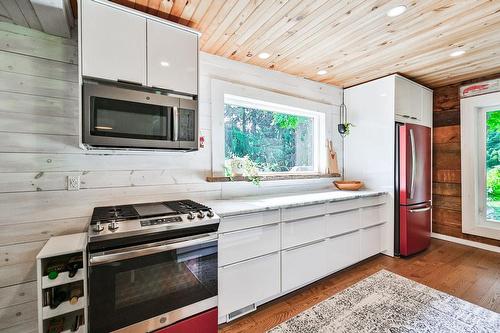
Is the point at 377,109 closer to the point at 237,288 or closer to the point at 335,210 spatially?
the point at 335,210

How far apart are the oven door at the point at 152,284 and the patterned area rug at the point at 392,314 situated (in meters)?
0.76

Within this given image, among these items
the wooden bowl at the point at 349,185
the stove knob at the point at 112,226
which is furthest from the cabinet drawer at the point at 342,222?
the stove knob at the point at 112,226

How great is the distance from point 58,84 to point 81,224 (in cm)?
108

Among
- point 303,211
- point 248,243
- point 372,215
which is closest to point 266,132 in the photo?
point 303,211

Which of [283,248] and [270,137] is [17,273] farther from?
[270,137]

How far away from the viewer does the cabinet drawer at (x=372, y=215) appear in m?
2.97

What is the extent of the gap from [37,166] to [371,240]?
11.7 ft

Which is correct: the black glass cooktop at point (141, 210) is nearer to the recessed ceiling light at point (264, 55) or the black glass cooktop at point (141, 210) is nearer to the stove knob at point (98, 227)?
the stove knob at point (98, 227)

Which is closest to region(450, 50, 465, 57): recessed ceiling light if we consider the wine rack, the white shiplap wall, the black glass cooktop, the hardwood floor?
the hardwood floor

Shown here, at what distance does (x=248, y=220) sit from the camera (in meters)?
1.98

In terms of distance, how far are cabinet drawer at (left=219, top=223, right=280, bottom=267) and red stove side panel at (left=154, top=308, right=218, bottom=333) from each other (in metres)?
0.35

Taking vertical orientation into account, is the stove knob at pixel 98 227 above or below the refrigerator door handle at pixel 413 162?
below

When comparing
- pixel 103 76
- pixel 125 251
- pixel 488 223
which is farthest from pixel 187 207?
pixel 488 223

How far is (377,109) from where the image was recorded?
3.35m
